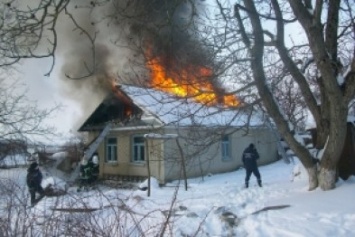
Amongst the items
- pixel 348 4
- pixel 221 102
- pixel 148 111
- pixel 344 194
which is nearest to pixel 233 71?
pixel 221 102

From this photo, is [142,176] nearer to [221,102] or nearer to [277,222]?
[221,102]

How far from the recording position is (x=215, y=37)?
995 cm

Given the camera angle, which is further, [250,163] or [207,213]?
[250,163]

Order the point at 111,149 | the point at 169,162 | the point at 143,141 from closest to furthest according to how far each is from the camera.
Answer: the point at 169,162 < the point at 143,141 < the point at 111,149

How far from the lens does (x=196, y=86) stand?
33.7 ft

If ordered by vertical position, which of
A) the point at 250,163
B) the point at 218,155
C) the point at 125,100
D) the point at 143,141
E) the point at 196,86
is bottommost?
the point at 250,163

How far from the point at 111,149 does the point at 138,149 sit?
2.27 metres

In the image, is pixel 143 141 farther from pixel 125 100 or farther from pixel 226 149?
pixel 226 149

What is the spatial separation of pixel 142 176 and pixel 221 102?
9412 mm

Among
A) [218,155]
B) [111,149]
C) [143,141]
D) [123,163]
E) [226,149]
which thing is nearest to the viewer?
[143,141]

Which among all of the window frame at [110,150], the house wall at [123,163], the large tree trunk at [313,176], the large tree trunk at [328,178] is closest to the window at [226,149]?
the house wall at [123,163]

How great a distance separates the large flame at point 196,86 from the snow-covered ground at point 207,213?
8.43ft

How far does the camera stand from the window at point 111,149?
21297mm

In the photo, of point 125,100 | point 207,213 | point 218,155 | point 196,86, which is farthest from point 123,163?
point 207,213
